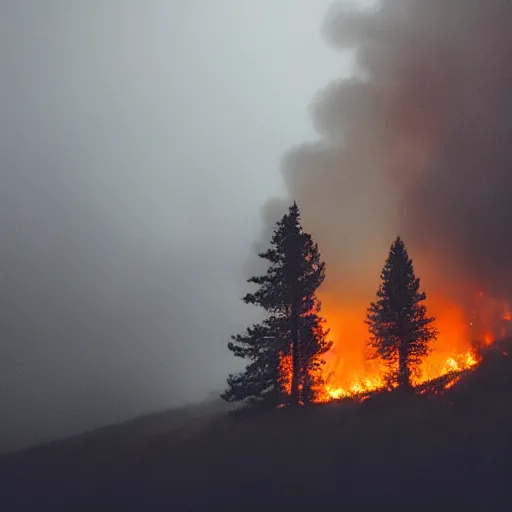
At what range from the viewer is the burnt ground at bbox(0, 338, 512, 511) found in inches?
620

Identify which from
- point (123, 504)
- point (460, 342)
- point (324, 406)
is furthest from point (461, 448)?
point (460, 342)

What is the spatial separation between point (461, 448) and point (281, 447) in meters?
7.13

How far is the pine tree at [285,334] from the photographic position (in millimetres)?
27969

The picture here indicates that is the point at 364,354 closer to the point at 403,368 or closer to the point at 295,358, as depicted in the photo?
the point at 403,368

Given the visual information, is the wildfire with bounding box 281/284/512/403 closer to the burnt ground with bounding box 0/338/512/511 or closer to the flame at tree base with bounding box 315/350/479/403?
the flame at tree base with bounding box 315/350/479/403

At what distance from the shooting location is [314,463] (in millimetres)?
18938

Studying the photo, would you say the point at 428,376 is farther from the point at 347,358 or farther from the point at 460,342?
the point at 460,342

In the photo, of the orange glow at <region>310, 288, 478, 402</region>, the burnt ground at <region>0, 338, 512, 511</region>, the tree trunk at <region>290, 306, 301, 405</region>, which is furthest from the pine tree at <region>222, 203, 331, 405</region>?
the orange glow at <region>310, 288, 478, 402</region>

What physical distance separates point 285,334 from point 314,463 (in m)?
10.0

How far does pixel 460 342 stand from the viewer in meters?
51.4

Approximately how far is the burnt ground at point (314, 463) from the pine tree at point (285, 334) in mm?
1823

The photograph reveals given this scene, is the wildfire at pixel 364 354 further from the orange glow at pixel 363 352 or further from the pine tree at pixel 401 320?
the pine tree at pixel 401 320

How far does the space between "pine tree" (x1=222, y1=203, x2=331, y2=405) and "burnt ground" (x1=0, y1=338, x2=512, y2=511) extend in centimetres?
182

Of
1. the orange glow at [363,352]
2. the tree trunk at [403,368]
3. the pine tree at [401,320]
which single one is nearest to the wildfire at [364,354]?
the orange glow at [363,352]
